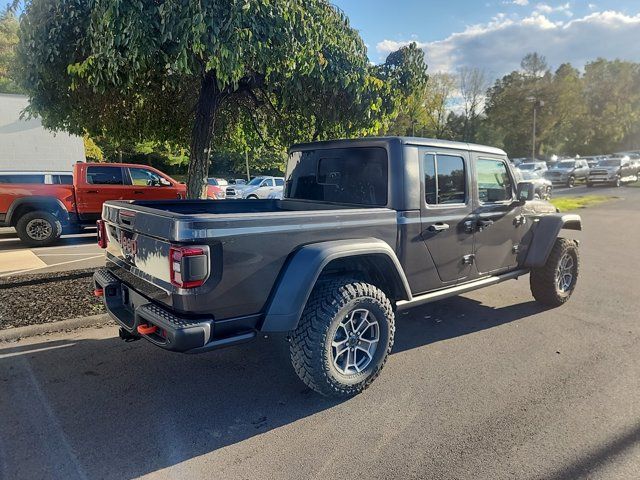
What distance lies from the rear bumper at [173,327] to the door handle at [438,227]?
1818mm

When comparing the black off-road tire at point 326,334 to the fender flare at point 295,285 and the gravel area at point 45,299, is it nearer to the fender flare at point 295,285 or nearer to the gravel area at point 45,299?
the fender flare at point 295,285

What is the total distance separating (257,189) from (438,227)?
1641 centimetres

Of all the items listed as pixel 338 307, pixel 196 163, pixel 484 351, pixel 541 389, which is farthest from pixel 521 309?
pixel 196 163

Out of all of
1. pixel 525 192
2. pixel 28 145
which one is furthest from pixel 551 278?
pixel 28 145

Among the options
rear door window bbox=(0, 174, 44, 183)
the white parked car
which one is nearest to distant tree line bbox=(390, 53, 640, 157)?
the white parked car

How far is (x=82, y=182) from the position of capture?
10609 mm

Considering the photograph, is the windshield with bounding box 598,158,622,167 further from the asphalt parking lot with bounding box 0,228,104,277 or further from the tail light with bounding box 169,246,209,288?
the tail light with bounding box 169,246,209,288

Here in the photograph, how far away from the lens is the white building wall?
50.2 ft

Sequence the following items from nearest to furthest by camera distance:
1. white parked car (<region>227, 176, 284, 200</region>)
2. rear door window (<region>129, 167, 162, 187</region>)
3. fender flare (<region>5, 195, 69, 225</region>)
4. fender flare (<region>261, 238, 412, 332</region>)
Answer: fender flare (<region>261, 238, 412, 332</region>), fender flare (<region>5, 195, 69, 225</region>), rear door window (<region>129, 167, 162, 187</region>), white parked car (<region>227, 176, 284, 200</region>)

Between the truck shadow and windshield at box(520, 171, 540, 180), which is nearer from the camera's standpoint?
the truck shadow

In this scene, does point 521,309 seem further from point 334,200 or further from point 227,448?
point 227,448

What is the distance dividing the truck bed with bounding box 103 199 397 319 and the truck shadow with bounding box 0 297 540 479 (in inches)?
27.4

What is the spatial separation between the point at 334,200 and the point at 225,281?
6.08ft

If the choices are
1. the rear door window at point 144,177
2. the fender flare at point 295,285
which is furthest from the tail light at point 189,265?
the rear door window at point 144,177
